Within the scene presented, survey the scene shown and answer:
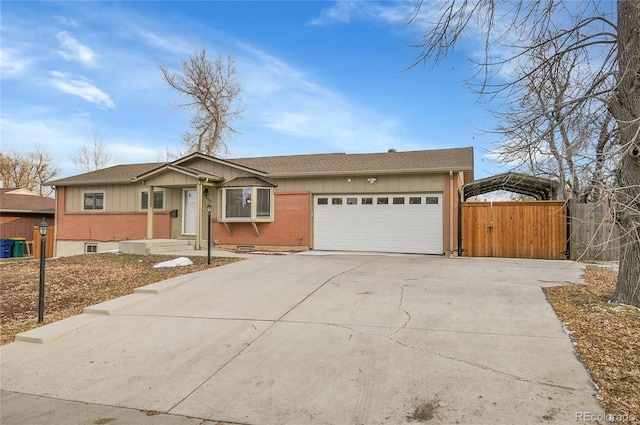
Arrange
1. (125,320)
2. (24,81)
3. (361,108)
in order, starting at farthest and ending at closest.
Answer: (361,108) < (24,81) < (125,320)

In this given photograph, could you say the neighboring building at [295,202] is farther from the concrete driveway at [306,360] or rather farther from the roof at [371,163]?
the concrete driveway at [306,360]

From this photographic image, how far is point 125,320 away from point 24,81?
35.3 feet

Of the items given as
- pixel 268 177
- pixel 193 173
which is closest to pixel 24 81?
pixel 193 173

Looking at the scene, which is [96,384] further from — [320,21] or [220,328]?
[320,21]

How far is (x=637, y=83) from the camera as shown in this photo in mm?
5250

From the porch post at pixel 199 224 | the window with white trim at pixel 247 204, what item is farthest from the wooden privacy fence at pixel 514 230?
the porch post at pixel 199 224

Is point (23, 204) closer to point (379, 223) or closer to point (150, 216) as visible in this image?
point (150, 216)

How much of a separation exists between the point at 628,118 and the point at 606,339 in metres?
3.14

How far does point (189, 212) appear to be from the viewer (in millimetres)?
15953

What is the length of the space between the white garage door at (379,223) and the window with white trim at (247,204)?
1866 mm

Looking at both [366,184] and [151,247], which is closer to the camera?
[151,247]

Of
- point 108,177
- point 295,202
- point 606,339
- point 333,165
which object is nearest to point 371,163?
point 333,165

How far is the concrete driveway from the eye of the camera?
3.15 metres

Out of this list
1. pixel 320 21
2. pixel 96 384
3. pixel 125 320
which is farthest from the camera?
pixel 320 21
